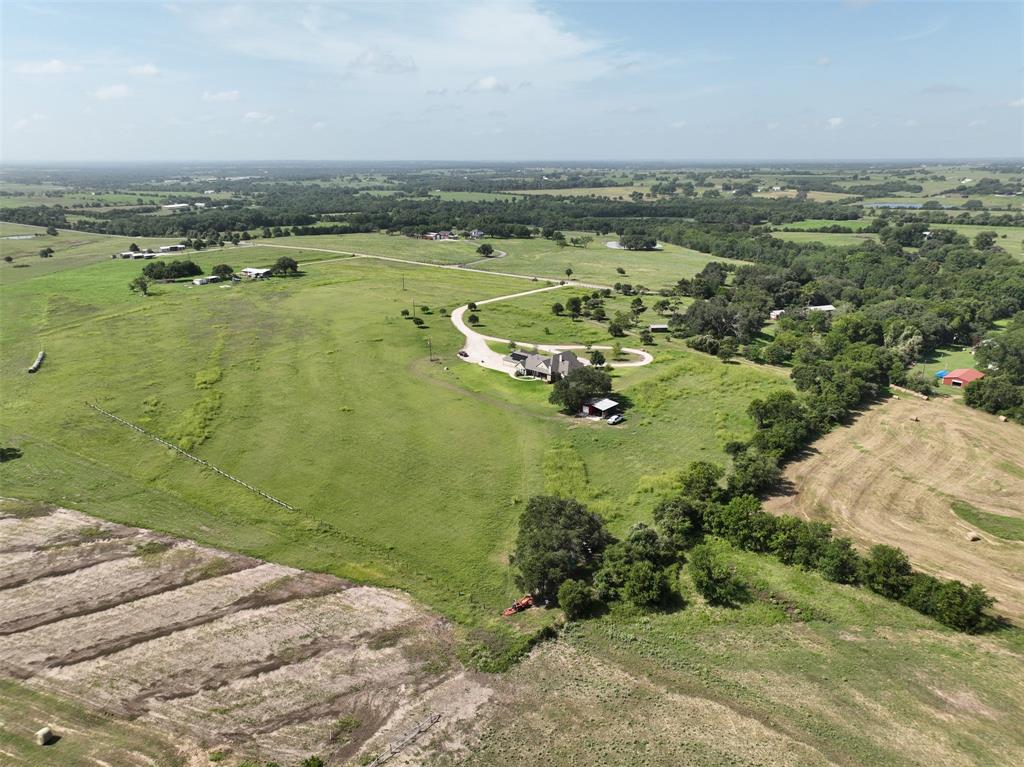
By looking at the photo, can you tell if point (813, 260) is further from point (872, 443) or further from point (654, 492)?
point (654, 492)

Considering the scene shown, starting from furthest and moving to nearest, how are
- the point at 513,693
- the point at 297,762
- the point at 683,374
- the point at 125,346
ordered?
the point at 125,346
the point at 683,374
the point at 513,693
the point at 297,762

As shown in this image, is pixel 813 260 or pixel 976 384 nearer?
pixel 976 384

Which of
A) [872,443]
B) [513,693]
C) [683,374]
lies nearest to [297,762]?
[513,693]

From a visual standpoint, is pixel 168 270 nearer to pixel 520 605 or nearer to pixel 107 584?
pixel 107 584

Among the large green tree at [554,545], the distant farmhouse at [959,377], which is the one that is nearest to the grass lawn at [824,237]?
the distant farmhouse at [959,377]

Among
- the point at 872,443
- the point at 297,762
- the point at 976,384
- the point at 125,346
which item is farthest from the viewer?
the point at 125,346

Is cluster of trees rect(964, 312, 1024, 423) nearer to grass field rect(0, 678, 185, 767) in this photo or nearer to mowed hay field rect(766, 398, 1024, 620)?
mowed hay field rect(766, 398, 1024, 620)

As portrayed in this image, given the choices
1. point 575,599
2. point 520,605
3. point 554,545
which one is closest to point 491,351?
point 554,545
